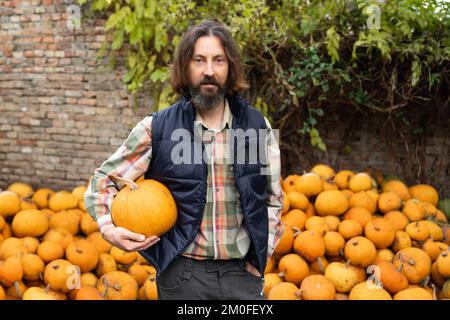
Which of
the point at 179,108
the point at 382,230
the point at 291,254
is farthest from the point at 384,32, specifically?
the point at 179,108

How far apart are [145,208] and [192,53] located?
2.14ft

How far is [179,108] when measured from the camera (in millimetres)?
1965

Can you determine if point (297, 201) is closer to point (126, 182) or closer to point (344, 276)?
point (344, 276)

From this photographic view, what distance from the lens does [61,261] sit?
10.5 ft

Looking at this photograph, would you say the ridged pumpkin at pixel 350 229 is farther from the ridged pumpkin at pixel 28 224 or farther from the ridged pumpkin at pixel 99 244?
the ridged pumpkin at pixel 28 224

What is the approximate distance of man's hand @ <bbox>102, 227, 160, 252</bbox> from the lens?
1.77 m

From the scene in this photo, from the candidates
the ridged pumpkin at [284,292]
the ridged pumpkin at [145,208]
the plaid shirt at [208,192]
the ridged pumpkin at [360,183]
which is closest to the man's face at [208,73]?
the plaid shirt at [208,192]

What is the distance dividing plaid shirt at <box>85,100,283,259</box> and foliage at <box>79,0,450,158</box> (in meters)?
2.45

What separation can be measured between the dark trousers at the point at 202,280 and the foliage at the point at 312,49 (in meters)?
2.57

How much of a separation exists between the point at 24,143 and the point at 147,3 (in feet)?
7.23

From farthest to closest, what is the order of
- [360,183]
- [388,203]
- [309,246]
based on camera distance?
1. [360,183]
2. [388,203]
3. [309,246]

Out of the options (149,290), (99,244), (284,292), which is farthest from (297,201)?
(99,244)
